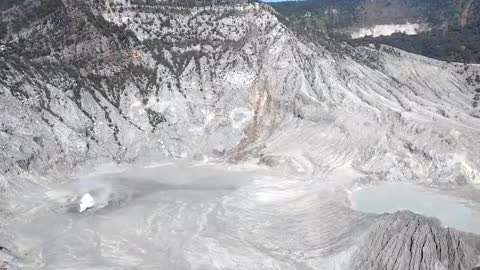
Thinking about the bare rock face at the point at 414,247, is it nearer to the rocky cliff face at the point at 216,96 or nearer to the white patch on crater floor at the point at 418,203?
the white patch on crater floor at the point at 418,203

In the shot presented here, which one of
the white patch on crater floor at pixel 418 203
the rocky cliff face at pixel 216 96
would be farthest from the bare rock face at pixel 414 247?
the rocky cliff face at pixel 216 96

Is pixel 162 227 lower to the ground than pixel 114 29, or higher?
lower

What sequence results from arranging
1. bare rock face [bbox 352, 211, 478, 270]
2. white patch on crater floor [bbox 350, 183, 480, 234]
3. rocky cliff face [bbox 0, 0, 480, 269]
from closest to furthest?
bare rock face [bbox 352, 211, 478, 270] < white patch on crater floor [bbox 350, 183, 480, 234] < rocky cliff face [bbox 0, 0, 480, 269]

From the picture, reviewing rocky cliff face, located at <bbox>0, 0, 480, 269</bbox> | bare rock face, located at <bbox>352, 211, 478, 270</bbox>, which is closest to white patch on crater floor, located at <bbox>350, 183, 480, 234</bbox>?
rocky cliff face, located at <bbox>0, 0, 480, 269</bbox>

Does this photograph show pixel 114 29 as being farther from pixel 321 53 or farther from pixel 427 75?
pixel 427 75

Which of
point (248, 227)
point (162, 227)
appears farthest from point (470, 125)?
point (162, 227)

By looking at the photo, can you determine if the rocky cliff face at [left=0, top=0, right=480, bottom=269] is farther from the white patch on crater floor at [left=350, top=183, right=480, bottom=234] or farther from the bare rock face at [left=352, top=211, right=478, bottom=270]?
the bare rock face at [left=352, top=211, right=478, bottom=270]
